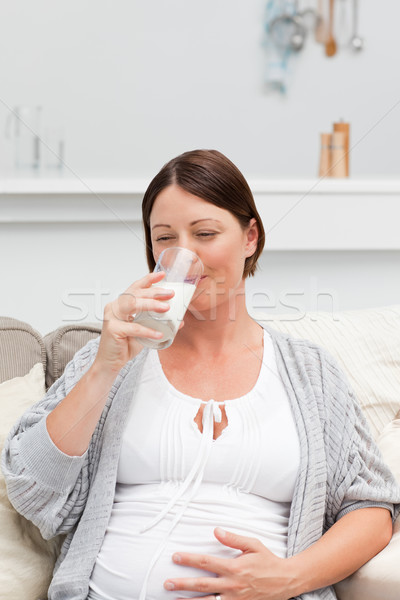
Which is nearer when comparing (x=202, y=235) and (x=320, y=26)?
(x=202, y=235)

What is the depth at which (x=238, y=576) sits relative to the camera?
3.67 ft

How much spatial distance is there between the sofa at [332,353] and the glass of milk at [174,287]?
40 cm

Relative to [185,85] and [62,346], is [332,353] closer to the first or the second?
[62,346]

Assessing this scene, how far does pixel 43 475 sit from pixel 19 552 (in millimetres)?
175

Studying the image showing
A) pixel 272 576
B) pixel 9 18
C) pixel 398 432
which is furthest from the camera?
pixel 9 18

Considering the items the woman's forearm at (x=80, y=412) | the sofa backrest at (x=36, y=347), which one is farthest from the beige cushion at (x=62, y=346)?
the woman's forearm at (x=80, y=412)

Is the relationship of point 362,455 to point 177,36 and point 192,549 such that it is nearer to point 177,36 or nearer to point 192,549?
point 192,549

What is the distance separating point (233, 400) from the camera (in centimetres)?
127

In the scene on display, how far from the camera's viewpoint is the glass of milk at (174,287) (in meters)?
1.12

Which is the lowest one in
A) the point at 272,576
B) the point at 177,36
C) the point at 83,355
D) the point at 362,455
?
the point at 272,576

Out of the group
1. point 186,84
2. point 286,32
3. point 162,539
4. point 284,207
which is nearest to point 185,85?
point 186,84

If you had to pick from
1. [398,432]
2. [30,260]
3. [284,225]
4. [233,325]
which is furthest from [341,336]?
[30,260]

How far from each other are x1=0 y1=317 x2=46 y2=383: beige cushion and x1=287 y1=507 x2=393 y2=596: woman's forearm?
65 centimetres

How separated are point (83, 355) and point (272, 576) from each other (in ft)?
1.60
